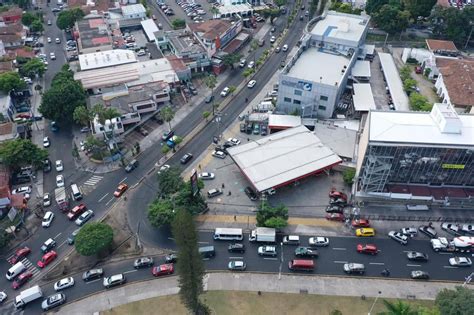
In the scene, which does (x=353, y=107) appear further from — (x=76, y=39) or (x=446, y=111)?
(x=76, y=39)

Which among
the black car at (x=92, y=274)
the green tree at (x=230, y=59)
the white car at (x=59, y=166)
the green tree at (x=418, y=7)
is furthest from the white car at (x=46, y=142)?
the green tree at (x=418, y=7)

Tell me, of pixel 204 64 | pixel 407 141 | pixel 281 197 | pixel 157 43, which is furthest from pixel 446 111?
Result: pixel 157 43

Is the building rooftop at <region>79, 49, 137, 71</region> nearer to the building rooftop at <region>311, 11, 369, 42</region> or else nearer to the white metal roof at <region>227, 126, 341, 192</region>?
the white metal roof at <region>227, 126, 341, 192</region>

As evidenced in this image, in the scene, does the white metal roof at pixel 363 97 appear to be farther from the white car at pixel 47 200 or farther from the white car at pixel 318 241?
the white car at pixel 47 200

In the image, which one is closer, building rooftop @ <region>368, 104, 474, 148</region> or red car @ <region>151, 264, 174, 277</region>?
red car @ <region>151, 264, 174, 277</region>

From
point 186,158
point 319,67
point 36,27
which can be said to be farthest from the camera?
point 36,27

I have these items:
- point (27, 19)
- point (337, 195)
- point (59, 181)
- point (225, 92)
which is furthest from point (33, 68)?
point (337, 195)

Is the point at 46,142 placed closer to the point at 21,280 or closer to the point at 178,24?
the point at 21,280

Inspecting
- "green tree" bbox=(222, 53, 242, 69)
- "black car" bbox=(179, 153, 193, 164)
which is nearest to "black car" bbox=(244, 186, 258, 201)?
"black car" bbox=(179, 153, 193, 164)
